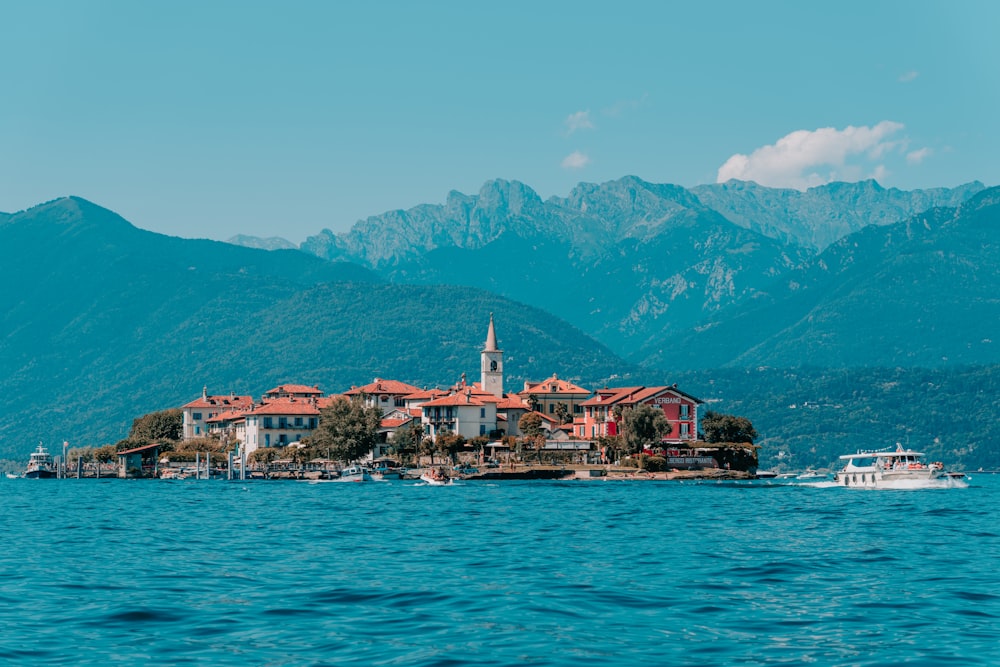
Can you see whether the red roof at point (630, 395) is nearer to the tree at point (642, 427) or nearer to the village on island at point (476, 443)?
the village on island at point (476, 443)

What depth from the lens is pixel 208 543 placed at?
188 ft

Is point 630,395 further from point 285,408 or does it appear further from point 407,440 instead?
point 285,408

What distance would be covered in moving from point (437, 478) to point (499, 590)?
10479 centimetres

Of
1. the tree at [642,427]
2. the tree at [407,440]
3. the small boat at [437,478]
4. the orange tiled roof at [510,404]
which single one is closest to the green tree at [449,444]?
the tree at [407,440]

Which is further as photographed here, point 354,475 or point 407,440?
point 407,440

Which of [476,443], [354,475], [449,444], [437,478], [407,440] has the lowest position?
[437,478]

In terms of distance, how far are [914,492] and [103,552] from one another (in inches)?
3605

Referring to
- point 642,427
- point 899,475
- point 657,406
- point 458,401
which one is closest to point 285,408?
point 458,401

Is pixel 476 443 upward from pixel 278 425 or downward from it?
downward

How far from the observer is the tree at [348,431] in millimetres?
167875

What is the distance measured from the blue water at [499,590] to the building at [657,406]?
94.2 meters

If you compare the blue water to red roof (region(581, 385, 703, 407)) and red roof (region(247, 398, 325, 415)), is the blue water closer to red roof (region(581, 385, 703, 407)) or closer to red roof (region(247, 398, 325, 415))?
red roof (region(581, 385, 703, 407))

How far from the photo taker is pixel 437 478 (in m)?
145

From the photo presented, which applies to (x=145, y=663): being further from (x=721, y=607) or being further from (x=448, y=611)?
(x=721, y=607)
